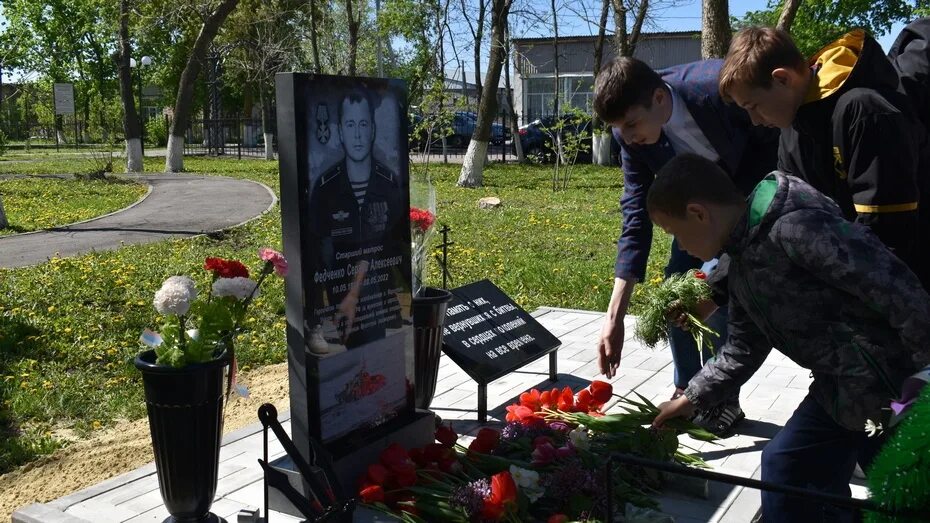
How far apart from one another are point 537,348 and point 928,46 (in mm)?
2726

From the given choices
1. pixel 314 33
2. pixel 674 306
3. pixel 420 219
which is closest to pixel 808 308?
pixel 674 306

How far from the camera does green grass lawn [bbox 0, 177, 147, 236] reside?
13.4 m

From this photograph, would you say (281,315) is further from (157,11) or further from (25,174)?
(157,11)

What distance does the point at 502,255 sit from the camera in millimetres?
9945

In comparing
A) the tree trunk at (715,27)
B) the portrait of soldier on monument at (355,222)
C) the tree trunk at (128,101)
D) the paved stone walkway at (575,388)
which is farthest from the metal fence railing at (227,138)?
the portrait of soldier on monument at (355,222)

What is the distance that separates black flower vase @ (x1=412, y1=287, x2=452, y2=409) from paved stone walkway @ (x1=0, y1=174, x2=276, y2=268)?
20.7 feet

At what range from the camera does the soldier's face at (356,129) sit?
360 cm

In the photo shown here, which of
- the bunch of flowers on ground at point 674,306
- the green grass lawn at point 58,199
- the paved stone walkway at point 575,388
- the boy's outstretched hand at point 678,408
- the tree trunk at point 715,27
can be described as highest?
the tree trunk at point 715,27

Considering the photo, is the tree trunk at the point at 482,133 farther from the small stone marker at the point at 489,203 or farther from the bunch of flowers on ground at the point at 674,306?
the bunch of flowers on ground at the point at 674,306

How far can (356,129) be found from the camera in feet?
12.0

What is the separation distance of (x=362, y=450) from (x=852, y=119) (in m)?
2.24

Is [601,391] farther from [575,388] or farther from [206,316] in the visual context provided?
[206,316]

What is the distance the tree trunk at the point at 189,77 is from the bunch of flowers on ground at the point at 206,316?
20.1 metres

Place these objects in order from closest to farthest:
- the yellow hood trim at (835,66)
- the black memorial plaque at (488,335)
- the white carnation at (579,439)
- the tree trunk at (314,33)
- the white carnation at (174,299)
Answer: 1. the yellow hood trim at (835,66)
2. the white carnation at (174,299)
3. the white carnation at (579,439)
4. the black memorial plaque at (488,335)
5. the tree trunk at (314,33)
